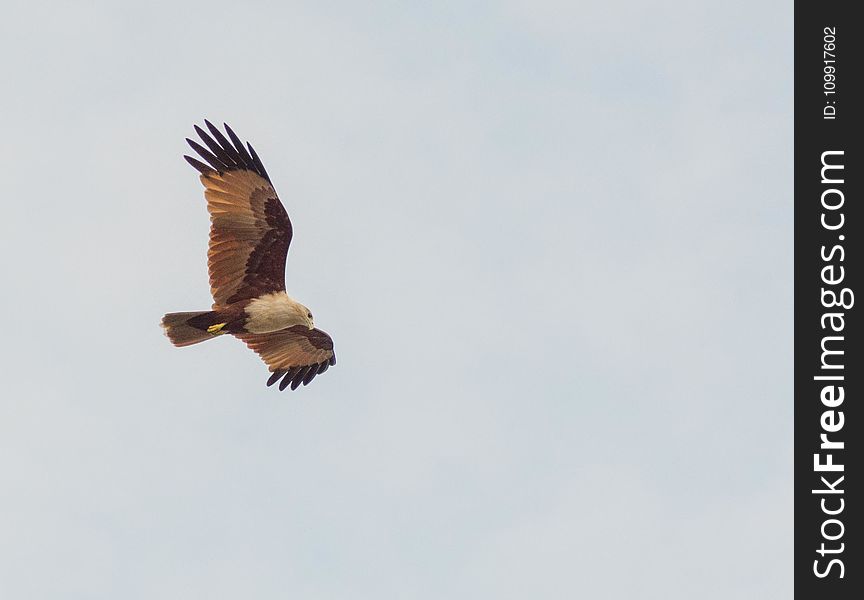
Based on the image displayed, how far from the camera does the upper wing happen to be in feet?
83.6

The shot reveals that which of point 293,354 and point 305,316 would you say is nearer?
point 305,316

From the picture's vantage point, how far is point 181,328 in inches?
993

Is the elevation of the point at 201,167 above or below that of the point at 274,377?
above

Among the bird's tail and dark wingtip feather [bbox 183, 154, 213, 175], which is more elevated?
dark wingtip feather [bbox 183, 154, 213, 175]

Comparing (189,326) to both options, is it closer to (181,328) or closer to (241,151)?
(181,328)

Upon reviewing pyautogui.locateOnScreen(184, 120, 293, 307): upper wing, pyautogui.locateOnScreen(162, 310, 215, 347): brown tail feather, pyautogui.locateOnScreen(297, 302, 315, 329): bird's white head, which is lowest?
pyautogui.locateOnScreen(162, 310, 215, 347): brown tail feather

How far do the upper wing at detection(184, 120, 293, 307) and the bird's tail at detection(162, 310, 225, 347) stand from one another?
1.41 ft

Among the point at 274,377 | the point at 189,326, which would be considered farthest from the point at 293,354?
the point at 189,326

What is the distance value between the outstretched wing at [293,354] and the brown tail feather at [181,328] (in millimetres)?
2034

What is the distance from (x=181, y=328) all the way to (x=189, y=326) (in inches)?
5.5

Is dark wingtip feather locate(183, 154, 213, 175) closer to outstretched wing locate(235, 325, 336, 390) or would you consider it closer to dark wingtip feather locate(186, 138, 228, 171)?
dark wingtip feather locate(186, 138, 228, 171)

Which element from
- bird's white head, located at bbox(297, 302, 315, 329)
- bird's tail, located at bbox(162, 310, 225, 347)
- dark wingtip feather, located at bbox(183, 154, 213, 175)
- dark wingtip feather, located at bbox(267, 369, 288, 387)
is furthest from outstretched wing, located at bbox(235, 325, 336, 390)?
dark wingtip feather, located at bbox(183, 154, 213, 175)
